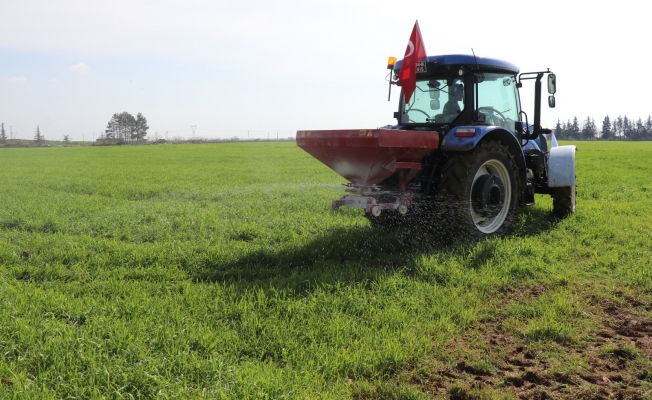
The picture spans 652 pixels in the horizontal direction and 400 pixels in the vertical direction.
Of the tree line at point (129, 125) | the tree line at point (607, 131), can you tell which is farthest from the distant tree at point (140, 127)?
the tree line at point (607, 131)

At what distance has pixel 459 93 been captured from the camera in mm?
6566

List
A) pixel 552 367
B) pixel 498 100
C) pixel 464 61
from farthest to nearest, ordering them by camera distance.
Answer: pixel 498 100 < pixel 464 61 < pixel 552 367

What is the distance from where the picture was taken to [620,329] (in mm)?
4035

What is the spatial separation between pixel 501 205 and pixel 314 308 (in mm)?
3655

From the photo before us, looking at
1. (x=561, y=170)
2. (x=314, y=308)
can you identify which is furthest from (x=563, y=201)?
(x=314, y=308)

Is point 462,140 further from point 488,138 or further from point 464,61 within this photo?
point 464,61

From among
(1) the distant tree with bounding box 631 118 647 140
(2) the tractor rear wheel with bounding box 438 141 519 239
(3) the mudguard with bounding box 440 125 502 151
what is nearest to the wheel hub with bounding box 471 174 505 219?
(2) the tractor rear wheel with bounding box 438 141 519 239

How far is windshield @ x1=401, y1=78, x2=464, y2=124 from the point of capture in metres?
6.57

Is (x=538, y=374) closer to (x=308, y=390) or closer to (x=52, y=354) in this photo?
(x=308, y=390)

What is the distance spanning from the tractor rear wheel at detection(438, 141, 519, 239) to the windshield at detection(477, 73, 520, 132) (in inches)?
20.0

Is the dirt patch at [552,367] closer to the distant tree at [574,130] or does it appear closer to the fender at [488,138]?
the fender at [488,138]

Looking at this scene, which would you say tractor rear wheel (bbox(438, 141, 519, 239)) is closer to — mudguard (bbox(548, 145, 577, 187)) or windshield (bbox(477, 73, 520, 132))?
windshield (bbox(477, 73, 520, 132))

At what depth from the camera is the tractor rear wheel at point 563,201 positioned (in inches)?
301

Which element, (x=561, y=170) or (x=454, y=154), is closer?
(x=454, y=154)
